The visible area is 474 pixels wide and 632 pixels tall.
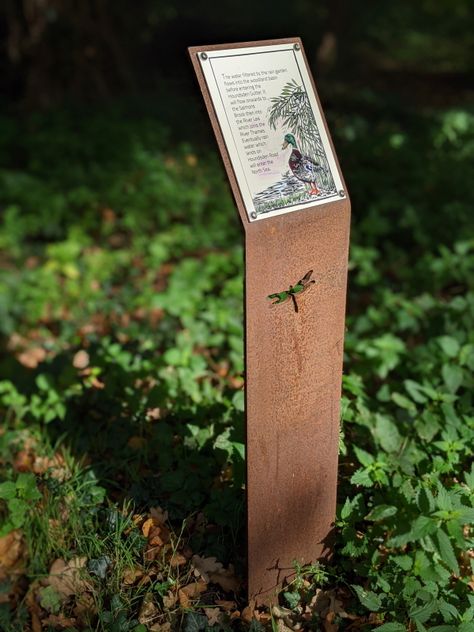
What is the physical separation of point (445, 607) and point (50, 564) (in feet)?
4.82

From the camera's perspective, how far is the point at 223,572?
7.93ft

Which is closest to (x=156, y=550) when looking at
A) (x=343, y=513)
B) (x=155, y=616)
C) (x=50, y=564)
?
(x=155, y=616)

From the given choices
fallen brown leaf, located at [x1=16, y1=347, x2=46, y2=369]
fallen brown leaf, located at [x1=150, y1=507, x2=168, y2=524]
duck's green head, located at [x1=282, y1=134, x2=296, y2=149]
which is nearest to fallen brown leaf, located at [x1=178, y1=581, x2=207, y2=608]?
fallen brown leaf, located at [x1=150, y1=507, x2=168, y2=524]

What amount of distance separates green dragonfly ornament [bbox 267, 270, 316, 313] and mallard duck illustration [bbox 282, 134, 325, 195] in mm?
261

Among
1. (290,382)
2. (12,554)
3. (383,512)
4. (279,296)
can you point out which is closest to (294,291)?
(279,296)

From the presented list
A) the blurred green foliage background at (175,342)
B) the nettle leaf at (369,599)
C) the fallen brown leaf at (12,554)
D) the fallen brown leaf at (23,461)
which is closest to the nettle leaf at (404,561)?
the blurred green foliage background at (175,342)

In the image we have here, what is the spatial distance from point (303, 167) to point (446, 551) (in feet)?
3.94

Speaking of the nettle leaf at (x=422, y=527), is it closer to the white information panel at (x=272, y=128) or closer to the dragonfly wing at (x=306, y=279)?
the dragonfly wing at (x=306, y=279)

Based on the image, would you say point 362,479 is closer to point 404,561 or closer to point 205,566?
point 404,561

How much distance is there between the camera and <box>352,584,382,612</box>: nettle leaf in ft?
6.87

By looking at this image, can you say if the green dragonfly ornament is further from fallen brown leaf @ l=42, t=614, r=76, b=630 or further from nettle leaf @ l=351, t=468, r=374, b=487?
fallen brown leaf @ l=42, t=614, r=76, b=630

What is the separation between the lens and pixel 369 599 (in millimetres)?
2111

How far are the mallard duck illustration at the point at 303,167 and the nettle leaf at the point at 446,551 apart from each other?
1082 mm

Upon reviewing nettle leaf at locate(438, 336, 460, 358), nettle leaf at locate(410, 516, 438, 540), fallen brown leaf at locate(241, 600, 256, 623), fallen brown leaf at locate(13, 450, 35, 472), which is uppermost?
fallen brown leaf at locate(13, 450, 35, 472)
